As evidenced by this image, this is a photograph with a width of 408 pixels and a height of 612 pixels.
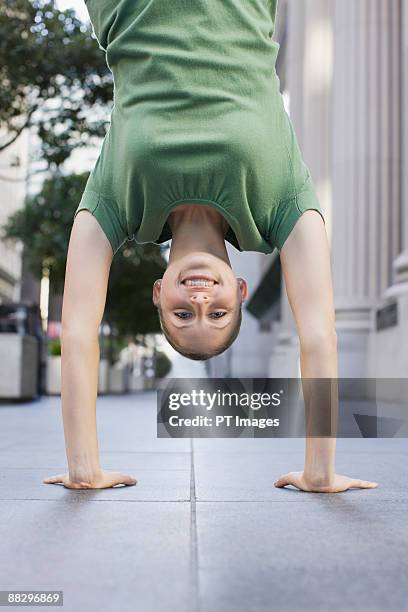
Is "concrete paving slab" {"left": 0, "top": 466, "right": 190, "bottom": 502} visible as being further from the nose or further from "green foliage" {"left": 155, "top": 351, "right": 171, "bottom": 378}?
"green foliage" {"left": 155, "top": 351, "right": 171, "bottom": 378}

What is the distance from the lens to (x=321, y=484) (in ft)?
12.1

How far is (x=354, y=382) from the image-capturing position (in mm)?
12742

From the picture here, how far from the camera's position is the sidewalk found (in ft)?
6.32

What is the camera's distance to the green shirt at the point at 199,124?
11.2 ft

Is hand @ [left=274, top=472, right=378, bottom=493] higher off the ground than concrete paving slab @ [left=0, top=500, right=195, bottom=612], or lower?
lower

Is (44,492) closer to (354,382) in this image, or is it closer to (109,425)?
(109,425)

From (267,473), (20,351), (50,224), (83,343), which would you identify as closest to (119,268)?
(50,224)

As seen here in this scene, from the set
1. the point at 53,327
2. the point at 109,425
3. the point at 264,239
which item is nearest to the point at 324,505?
the point at 264,239

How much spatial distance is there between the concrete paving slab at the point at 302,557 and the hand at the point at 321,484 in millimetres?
393

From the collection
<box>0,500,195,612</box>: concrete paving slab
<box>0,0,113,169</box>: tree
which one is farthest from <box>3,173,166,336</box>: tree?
<box>0,500,195,612</box>: concrete paving slab

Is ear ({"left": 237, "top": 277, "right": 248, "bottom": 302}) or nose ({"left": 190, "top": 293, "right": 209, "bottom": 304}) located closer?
nose ({"left": 190, "top": 293, "right": 209, "bottom": 304})

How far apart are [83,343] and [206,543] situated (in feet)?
4.52

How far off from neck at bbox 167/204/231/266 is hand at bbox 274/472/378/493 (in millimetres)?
992

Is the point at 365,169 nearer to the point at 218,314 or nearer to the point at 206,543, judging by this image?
the point at 218,314
